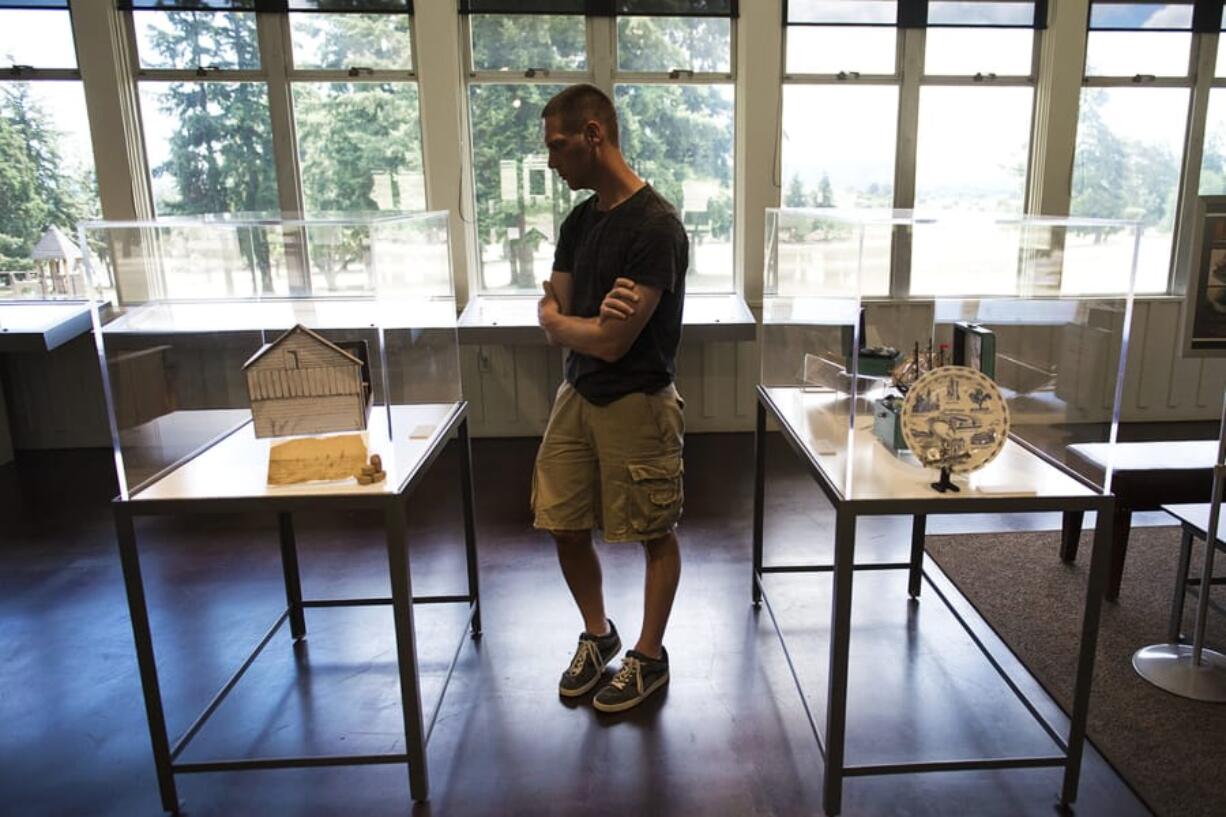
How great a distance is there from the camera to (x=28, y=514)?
367 cm

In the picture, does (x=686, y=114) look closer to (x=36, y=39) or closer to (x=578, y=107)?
(x=578, y=107)

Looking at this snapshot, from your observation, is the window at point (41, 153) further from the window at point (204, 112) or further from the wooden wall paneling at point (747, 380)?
the wooden wall paneling at point (747, 380)

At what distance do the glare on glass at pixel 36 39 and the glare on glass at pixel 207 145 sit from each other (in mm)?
404

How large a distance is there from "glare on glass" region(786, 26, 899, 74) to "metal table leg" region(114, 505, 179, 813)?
13.3 feet

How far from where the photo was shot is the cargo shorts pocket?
205 cm

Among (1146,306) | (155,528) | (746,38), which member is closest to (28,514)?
(155,528)

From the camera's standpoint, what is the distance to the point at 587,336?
6.23ft

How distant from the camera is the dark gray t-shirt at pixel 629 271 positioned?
187cm

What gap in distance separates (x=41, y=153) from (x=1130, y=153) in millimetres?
6017

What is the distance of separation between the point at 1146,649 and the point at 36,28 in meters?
5.56

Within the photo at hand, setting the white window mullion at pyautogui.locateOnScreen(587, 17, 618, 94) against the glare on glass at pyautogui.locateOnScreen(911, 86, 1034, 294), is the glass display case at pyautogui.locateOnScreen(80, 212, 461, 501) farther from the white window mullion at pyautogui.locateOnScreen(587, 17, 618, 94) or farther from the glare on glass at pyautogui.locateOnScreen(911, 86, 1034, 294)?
the glare on glass at pyautogui.locateOnScreen(911, 86, 1034, 294)

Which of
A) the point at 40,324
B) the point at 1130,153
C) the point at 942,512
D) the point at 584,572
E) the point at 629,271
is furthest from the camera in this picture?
the point at 1130,153

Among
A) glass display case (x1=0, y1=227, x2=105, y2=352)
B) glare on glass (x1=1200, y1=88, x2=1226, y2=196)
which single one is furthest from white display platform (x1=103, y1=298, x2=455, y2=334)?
glare on glass (x1=1200, y1=88, x2=1226, y2=196)

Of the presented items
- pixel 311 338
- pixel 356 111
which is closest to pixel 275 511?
pixel 311 338
